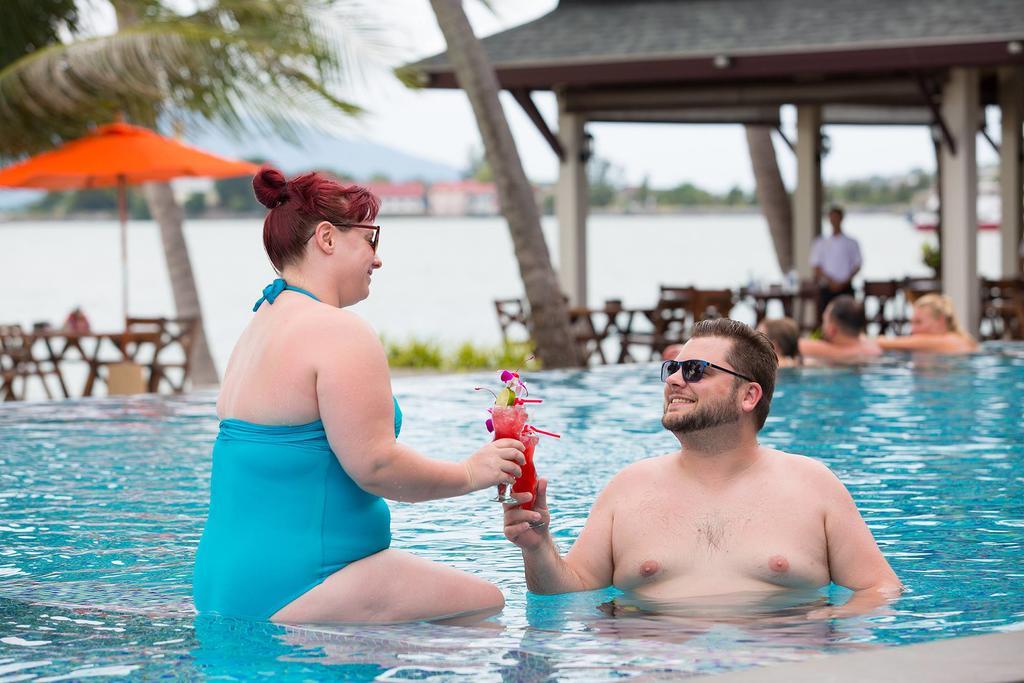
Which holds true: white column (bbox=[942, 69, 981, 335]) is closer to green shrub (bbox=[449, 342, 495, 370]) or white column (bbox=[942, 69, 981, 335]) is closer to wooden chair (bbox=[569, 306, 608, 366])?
wooden chair (bbox=[569, 306, 608, 366])

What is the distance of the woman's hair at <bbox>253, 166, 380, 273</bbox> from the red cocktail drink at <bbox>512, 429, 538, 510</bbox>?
67 cm

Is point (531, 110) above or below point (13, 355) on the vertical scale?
above

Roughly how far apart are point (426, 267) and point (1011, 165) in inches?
3416

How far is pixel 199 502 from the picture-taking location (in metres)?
6.65

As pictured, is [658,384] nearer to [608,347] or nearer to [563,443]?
[563,443]

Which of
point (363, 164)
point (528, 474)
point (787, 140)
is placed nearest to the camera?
point (528, 474)

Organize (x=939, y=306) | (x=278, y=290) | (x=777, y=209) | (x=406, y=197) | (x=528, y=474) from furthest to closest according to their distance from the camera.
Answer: (x=406, y=197), (x=777, y=209), (x=939, y=306), (x=528, y=474), (x=278, y=290)

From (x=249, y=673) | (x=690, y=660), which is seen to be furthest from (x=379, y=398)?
(x=690, y=660)

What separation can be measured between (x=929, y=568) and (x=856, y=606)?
108 cm

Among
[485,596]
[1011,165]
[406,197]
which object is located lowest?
[485,596]

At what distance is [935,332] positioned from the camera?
38.5ft

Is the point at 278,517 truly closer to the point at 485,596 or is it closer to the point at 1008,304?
the point at 485,596

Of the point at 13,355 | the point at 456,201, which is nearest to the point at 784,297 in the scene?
the point at 13,355

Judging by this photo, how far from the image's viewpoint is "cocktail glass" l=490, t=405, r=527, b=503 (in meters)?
3.77
